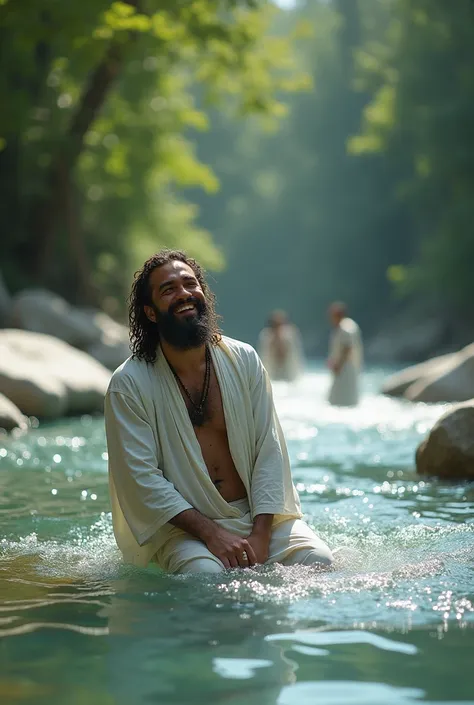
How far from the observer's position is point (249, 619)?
163 inches

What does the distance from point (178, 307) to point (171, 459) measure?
0.70m

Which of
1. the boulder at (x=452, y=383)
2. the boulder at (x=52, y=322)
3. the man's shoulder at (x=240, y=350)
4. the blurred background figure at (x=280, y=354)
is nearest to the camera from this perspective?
the man's shoulder at (x=240, y=350)

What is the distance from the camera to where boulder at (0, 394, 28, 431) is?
39.0 feet

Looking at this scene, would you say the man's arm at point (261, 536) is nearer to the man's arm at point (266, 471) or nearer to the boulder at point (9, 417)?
the man's arm at point (266, 471)

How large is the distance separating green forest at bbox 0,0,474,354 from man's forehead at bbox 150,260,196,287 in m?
9.42

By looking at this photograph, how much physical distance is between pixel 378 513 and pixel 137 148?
19639mm

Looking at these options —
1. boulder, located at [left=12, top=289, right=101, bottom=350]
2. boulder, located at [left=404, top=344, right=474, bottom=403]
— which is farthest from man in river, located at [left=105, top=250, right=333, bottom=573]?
boulder, located at [left=12, top=289, right=101, bottom=350]

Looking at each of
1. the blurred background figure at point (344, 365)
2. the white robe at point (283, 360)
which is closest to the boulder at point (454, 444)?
the blurred background figure at point (344, 365)

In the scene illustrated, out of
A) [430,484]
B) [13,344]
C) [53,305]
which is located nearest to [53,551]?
[430,484]

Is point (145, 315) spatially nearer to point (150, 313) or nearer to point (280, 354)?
point (150, 313)

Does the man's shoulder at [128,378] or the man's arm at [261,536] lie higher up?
the man's shoulder at [128,378]

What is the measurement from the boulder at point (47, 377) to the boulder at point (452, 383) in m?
4.64

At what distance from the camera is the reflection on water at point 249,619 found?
135 inches

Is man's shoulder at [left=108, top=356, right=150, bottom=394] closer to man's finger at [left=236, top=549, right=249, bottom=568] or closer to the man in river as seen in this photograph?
the man in river
